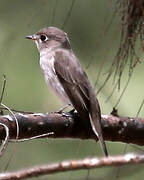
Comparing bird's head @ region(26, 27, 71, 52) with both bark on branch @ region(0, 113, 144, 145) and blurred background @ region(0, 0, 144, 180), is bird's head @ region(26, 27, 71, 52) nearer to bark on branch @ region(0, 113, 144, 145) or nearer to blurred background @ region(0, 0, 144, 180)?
blurred background @ region(0, 0, 144, 180)

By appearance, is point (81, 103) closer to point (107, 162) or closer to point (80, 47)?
point (80, 47)

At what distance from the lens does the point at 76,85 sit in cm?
303

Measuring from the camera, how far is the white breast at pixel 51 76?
306cm

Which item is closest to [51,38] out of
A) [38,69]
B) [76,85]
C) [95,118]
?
[38,69]

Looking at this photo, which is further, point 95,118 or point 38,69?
point 38,69

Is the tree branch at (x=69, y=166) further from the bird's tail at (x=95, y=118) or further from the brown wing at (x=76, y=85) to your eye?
the brown wing at (x=76, y=85)

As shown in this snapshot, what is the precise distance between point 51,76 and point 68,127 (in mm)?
961

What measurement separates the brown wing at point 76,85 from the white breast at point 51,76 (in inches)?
0.9

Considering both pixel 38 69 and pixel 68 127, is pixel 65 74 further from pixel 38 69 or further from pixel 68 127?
pixel 68 127

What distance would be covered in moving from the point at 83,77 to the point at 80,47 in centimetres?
49

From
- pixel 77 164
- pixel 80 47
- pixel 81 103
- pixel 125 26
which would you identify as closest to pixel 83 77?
pixel 81 103

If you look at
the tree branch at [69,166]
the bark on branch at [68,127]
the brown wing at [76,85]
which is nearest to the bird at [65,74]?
the brown wing at [76,85]

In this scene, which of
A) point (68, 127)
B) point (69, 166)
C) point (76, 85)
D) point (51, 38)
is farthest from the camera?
point (51, 38)

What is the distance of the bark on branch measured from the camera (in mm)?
1983
